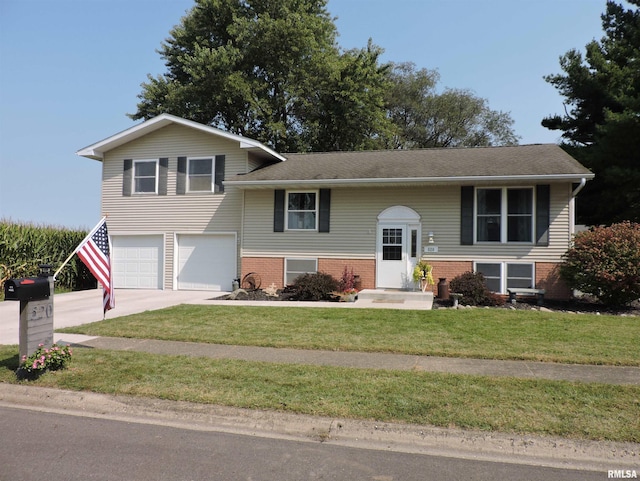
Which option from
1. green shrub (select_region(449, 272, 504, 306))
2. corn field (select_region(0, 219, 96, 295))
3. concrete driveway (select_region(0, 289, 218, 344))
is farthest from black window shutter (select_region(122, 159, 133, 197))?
green shrub (select_region(449, 272, 504, 306))

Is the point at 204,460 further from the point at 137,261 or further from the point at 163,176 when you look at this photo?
the point at 137,261

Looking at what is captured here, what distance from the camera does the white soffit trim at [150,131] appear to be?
633 inches

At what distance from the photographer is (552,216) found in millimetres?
13578

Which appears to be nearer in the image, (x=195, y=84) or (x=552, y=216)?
(x=552, y=216)

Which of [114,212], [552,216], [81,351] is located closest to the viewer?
[81,351]

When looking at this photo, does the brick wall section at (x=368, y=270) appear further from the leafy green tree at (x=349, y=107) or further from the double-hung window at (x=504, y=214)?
the leafy green tree at (x=349, y=107)

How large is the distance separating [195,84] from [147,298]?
54.2ft

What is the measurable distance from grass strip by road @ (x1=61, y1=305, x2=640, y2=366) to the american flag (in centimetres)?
109

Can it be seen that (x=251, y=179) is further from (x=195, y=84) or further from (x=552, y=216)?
(x=195, y=84)

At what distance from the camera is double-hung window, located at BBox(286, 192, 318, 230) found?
15641mm

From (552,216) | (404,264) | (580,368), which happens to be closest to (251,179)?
(404,264)

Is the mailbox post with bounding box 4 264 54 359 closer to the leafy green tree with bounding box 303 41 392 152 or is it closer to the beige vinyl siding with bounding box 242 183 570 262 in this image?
the beige vinyl siding with bounding box 242 183 570 262

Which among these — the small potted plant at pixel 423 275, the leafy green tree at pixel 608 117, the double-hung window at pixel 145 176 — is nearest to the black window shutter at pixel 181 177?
the double-hung window at pixel 145 176

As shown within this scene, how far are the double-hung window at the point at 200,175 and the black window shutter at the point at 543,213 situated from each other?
36.7 feet
